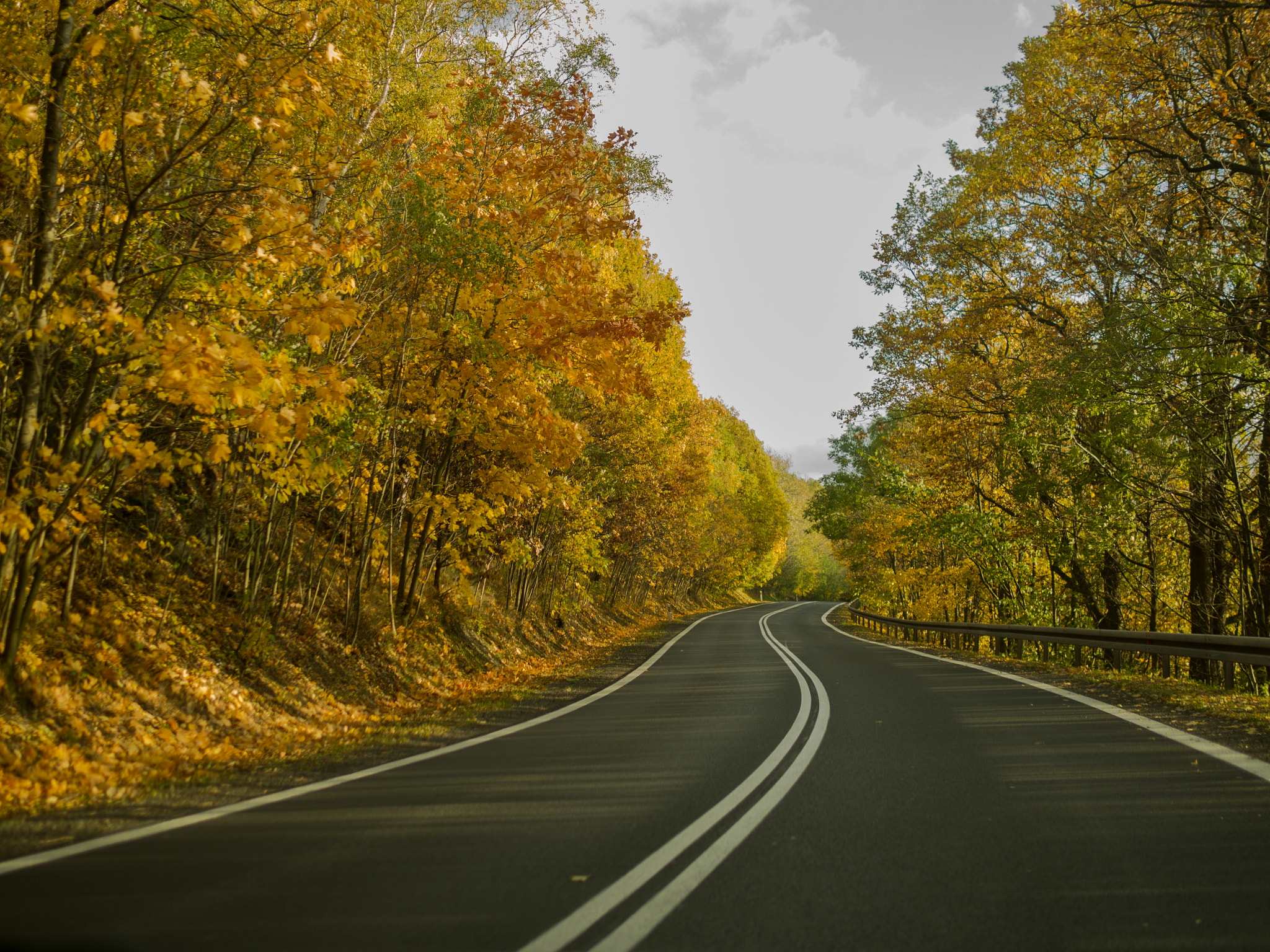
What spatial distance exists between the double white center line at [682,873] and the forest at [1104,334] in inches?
279

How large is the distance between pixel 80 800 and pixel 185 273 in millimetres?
4257

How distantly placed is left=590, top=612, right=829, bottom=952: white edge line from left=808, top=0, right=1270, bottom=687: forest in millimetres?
6987

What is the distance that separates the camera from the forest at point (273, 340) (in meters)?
6.14

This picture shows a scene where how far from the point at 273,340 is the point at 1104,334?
1034 cm

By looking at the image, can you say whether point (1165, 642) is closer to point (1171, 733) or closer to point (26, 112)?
point (1171, 733)

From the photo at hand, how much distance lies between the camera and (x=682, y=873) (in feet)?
13.2

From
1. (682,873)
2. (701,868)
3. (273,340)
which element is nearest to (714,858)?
(701,868)

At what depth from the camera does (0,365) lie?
21.2 ft

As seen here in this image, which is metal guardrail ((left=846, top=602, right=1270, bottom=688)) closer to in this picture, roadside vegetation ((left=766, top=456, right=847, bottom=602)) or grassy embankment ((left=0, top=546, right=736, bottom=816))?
grassy embankment ((left=0, top=546, right=736, bottom=816))

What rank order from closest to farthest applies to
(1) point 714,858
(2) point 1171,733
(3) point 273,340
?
(1) point 714,858 < (2) point 1171,733 < (3) point 273,340

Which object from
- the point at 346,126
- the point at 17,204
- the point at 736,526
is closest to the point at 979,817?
the point at 17,204

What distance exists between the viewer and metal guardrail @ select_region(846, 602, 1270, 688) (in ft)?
29.7

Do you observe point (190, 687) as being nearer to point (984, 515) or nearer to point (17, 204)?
point (17, 204)

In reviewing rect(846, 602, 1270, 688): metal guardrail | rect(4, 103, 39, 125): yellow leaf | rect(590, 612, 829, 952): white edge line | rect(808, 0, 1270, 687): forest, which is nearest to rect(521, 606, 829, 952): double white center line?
rect(590, 612, 829, 952): white edge line
